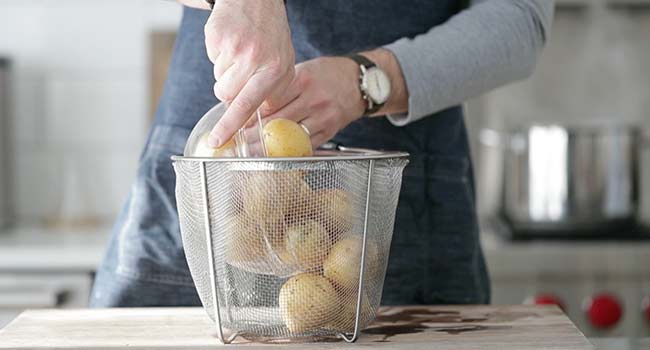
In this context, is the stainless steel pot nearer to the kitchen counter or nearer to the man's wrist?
the kitchen counter

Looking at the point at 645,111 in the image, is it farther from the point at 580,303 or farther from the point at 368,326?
the point at 368,326

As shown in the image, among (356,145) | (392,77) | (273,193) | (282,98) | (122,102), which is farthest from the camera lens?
(122,102)

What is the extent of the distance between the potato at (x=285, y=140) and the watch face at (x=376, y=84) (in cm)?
15

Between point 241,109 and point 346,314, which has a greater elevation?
point 241,109

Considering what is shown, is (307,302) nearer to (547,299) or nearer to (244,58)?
(244,58)

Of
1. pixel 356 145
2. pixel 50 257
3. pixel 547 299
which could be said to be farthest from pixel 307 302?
pixel 50 257

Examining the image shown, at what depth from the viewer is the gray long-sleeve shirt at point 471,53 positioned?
91 centimetres

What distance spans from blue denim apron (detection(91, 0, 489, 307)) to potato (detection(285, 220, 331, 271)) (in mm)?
330

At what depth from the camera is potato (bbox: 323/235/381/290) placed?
0.71m

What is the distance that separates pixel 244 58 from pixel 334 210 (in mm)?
126

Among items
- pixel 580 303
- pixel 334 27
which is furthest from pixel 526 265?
pixel 334 27

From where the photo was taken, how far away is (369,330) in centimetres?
76

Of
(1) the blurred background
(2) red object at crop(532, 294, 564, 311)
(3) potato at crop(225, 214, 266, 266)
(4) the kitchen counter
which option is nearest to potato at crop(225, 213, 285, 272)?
(3) potato at crop(225, 214, 266, 266)

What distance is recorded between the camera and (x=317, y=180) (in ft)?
2.29
